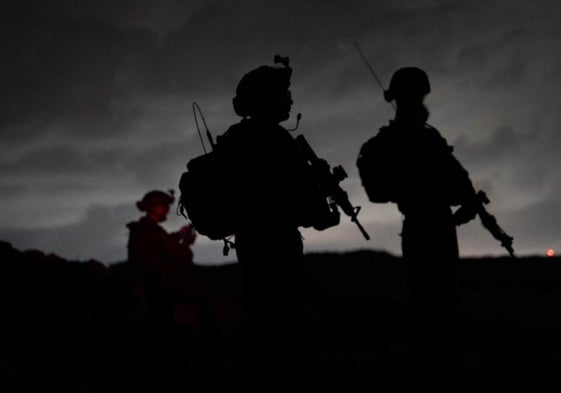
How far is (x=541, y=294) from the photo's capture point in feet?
40.3

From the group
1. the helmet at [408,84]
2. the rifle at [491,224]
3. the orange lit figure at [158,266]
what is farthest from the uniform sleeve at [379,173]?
the orange lit figure at [158,266]

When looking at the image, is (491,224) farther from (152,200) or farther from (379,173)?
(152,200)

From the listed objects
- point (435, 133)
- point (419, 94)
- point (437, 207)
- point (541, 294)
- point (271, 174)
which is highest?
point (419, 94)

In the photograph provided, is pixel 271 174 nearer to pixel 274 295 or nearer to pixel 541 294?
pixel 274 295

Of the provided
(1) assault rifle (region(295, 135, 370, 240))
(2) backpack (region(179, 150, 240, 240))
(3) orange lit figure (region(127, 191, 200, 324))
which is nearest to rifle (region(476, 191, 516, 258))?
(1) assault rifle (region(295, 135, 370, 240))

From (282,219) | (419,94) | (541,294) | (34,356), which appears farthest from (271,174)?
(541,294)

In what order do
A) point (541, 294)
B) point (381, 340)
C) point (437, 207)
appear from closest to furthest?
point (437, 207) → point (381, 340) → point (541, 294)

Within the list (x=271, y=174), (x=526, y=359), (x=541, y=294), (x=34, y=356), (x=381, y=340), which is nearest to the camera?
(x=271, y=174)

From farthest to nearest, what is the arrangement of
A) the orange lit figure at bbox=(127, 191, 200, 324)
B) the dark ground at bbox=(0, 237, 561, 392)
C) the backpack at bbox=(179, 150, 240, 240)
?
the orange lit figure at bbox=(127, 191, 200, 324)
the dark ground at bbox=(0, 237, 561, 392)
the backpack at bbox=(179, 150, 240, 240)

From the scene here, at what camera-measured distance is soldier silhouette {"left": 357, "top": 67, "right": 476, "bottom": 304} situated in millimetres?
5102

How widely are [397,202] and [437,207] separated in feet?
1.25

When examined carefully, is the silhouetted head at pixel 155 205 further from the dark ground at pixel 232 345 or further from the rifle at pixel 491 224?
the rifle at pixel 491 224

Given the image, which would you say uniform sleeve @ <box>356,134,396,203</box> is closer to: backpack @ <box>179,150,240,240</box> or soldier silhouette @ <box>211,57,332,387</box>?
soldier silhouette @ <box>211,57,332,387</box>

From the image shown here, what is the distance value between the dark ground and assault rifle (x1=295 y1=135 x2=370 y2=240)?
102cm
